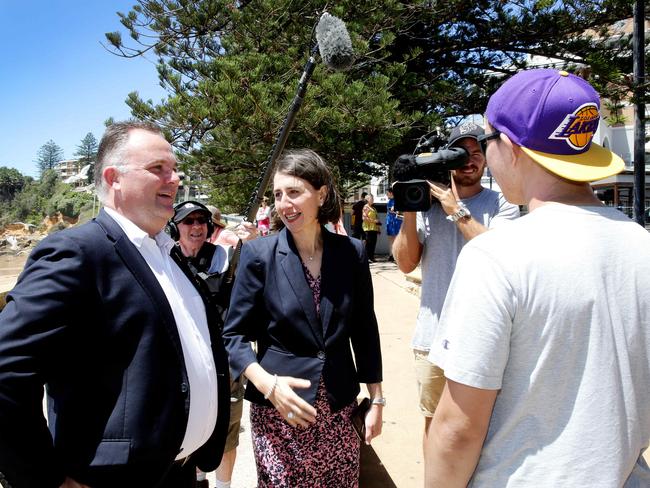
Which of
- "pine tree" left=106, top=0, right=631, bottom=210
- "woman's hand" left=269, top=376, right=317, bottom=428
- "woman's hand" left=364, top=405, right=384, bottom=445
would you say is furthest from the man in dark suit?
"pine tree" left=106, top=0, right=631, bottom=210

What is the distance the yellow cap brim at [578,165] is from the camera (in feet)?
3.37

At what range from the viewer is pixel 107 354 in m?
1.29

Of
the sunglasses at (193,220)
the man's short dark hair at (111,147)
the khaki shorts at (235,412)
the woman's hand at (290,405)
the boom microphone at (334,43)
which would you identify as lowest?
the khaki shorts at (235,412)

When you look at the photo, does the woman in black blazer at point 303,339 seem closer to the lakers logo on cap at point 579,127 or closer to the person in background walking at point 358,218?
the lakers logo on cap at point 579,127

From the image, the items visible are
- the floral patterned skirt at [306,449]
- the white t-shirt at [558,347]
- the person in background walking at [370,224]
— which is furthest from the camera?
the person in background walking at [370,224]

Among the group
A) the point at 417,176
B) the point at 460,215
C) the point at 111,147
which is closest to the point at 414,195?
the point at 417,176

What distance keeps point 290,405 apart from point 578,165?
4.01 feet

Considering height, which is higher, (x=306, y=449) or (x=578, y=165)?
(x=578, y=165)

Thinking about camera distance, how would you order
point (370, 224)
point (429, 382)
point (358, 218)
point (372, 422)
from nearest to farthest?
point (372, 422), point (429, 382), point (370, 224), point (358, 218)

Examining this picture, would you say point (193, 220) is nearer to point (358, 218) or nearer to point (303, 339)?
point (303, 339)

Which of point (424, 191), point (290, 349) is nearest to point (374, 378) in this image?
point (290, 349)

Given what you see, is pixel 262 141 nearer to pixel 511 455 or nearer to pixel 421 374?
pixel 421 374

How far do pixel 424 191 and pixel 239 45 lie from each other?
965 cm

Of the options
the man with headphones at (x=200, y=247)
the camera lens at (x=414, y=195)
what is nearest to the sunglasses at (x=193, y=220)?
the man with headphones at (x=200, y=247)
